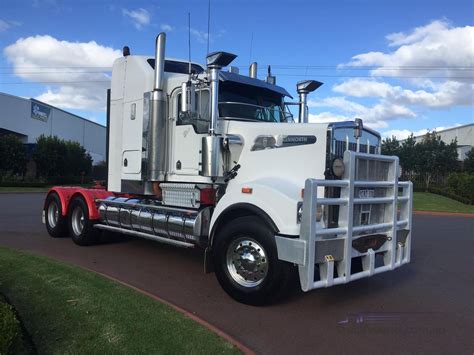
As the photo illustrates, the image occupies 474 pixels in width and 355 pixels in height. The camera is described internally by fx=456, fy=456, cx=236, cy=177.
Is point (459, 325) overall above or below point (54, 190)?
below

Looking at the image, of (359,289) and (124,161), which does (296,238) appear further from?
(124,161)

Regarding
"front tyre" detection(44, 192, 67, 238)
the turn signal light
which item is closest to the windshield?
the turn signal light

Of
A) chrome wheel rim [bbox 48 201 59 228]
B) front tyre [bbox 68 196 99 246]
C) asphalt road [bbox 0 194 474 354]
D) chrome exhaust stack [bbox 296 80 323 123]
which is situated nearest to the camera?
asphalt road [bbox 0 194 474 354]

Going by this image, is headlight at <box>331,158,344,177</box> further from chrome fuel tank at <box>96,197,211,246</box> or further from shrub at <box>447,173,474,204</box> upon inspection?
shrub at <box>447,173,474,204</box>

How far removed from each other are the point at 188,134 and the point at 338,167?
112 inches

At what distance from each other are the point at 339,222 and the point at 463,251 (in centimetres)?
679

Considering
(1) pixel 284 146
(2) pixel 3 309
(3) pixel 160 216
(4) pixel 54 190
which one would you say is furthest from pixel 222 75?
(4) pixel 54 190

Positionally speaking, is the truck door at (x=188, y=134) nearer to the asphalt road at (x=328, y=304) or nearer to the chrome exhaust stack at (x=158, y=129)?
the chrome exhaust stack at (x=158, y=129)

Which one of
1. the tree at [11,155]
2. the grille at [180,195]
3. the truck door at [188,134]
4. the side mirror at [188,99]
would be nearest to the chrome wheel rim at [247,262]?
the grille at [180,195]

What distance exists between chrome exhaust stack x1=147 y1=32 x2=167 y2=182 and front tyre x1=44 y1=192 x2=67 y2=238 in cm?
350

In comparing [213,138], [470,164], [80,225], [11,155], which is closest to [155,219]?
[213,138]

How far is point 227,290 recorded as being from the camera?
5.91 m

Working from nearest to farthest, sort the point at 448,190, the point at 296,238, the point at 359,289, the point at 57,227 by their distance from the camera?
1. the point at 296,238
2. the point at 359,289
3. the point at 57,227
4. the point at 448,190

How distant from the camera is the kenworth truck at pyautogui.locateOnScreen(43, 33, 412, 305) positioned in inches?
211
